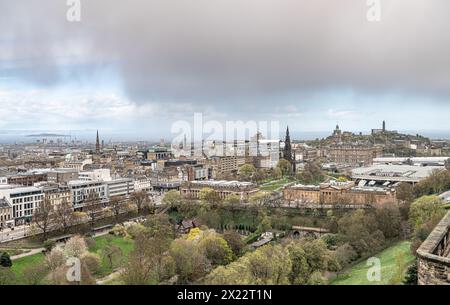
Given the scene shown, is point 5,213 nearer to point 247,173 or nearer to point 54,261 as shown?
point 54,261

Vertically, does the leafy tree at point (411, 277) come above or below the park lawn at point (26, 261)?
above

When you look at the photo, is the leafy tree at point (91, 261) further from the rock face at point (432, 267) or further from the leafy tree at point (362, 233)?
the rock face at point (432, 267)

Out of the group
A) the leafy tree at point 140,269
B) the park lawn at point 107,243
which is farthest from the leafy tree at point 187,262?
the park lawn at point 107,243

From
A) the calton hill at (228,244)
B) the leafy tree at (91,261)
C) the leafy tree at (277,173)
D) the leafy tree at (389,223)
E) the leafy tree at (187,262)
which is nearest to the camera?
the calton hill at (228,244)

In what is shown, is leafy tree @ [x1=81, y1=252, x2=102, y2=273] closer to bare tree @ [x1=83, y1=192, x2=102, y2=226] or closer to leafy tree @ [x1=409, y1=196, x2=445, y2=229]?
bare tree @ [x1=83, y1=192, x2=102, y2=226]

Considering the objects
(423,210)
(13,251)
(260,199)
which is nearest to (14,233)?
(13,251)

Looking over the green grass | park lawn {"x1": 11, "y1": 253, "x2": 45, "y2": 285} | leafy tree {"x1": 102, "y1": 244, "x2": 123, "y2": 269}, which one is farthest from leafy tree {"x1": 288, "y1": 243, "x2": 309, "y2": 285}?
the green grass
